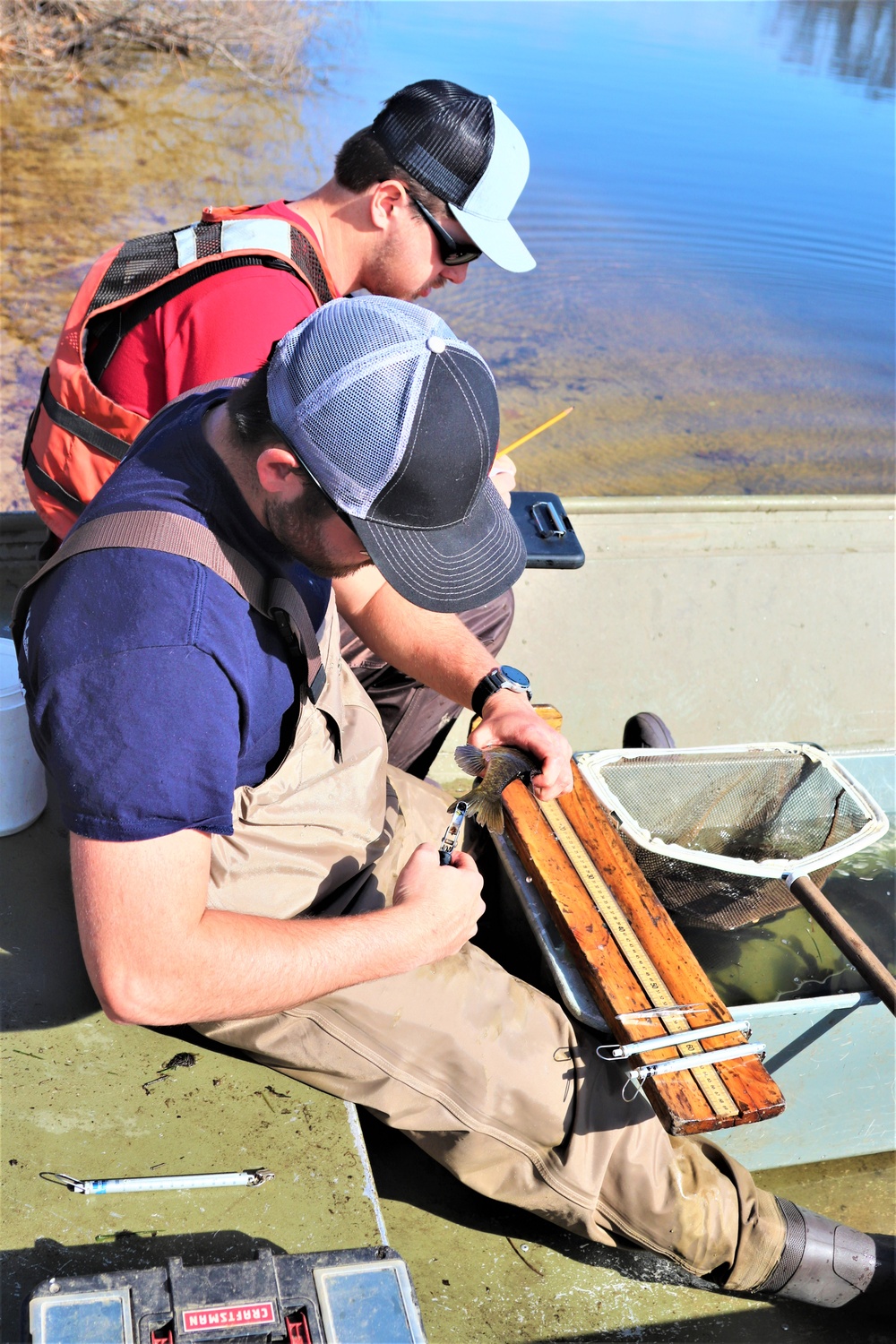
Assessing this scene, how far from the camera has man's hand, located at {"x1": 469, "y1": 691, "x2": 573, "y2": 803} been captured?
2145mm

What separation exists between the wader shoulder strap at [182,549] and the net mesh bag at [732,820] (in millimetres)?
1233

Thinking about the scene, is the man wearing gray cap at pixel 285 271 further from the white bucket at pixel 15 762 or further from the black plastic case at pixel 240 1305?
the black plastic case at pixel 240 1305

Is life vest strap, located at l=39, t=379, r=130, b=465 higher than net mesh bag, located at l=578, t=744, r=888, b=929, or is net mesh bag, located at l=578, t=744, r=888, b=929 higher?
life vest strap, located at l=39, t=379, r=130, b=465

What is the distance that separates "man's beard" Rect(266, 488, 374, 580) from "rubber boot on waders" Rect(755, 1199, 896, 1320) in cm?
153

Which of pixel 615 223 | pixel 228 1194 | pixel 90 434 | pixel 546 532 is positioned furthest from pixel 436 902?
pixel 615 223

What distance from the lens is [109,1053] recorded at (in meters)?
1.93

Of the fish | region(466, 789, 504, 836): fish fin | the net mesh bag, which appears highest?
the fish

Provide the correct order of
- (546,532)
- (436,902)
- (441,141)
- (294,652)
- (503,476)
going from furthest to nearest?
1. (546,532)
2. (503,476)
3. (441,141)
4. (436,902)
5. (294,652)

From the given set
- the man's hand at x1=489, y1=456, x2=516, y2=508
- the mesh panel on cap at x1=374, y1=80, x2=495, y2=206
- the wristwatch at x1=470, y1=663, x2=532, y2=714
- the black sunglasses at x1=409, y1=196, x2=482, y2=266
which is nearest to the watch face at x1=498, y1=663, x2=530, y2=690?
the wristwatch at x1=470, y1=663, x2=532, y2=714

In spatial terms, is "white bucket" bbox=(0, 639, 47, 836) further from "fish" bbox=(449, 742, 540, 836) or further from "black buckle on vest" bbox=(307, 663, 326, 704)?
"fish" bbox=(449, 742, 540, 836)

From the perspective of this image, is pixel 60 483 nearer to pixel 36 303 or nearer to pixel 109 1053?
pixel 109 1053

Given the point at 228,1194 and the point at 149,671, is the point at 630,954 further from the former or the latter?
the point at 149,671

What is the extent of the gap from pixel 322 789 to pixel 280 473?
608 mm

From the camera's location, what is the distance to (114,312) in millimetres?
2303
